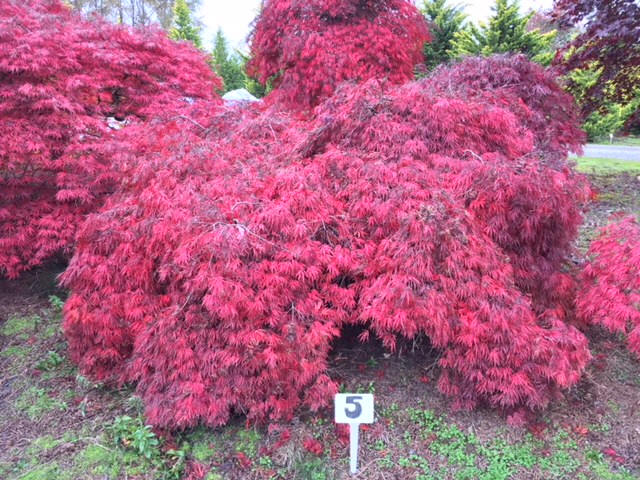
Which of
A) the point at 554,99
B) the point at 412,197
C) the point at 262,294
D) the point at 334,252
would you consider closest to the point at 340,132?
the point at 412,197

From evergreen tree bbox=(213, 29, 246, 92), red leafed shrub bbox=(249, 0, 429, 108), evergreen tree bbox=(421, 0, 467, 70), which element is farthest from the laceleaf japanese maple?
evergreen tree bbox=(213, 29, 246, 92)

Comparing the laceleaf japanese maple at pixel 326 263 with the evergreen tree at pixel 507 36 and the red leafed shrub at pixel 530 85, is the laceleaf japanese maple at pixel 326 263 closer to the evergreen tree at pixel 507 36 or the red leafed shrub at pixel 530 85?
the red leafed shrub at pixel 530 85

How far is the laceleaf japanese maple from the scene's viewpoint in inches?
135

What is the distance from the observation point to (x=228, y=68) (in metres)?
25.7

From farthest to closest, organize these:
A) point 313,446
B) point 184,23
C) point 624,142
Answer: point 184,23 < point 624,142 < point 313,446

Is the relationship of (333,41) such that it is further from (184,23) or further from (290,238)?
(184,23)

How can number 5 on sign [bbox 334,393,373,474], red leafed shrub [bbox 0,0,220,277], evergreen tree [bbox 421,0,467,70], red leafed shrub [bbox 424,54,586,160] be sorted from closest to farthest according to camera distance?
1. number 5 on sign [bbox 334,393,373,474]
2. red leafed shrub [bbox 0,0,220,277]
3. red leafed shrub [bbox 424,54,586,160]
4. evergreen tree [bbox 421,0,467,70]

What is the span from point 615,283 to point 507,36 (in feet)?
47.5

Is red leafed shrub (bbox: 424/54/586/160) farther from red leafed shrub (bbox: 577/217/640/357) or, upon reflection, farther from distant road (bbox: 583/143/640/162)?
distant road (bbox: 583/143/640/162)

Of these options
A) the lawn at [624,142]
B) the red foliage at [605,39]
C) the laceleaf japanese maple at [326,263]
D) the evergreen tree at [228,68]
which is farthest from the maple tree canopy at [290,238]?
the evergreen tree at [228,68]

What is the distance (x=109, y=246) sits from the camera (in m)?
4.16

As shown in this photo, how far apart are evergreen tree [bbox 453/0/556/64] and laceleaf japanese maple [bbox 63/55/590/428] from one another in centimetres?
1278

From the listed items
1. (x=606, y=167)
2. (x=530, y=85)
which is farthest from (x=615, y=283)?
(x=606, y=167)

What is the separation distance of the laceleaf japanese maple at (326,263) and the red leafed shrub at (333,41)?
2.63 metres
